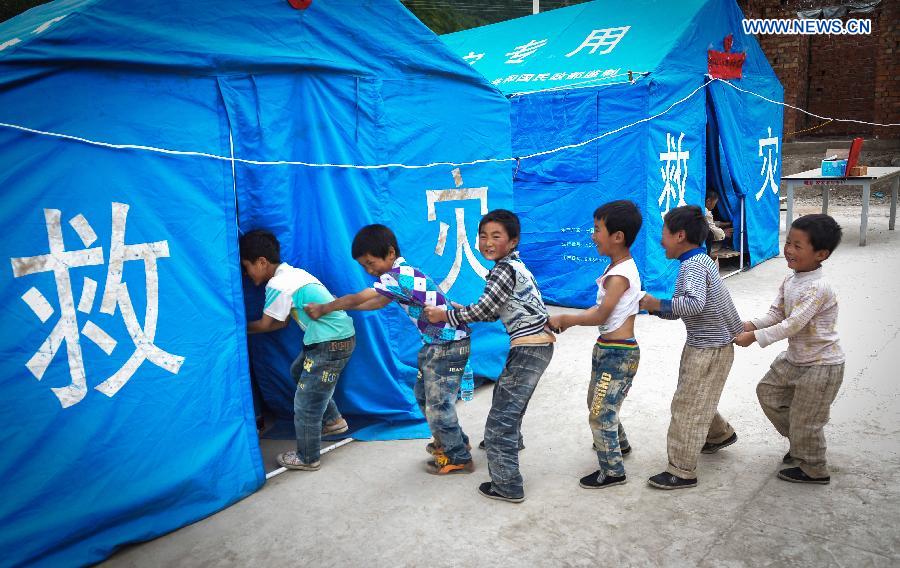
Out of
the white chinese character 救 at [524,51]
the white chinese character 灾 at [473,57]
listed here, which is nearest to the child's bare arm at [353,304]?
the white chinese character 救 at [524,51]

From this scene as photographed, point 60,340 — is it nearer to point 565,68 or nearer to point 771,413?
point 771,413

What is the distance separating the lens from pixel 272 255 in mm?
3559

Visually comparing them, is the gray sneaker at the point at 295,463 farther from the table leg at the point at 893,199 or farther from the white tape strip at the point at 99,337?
the table leg at the point at 893,199

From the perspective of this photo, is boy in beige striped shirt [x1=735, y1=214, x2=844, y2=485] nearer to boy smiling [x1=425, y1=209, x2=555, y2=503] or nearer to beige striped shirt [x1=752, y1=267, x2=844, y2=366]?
beige striped shirt [x1=752, y1=267, x2=844, y2=366]

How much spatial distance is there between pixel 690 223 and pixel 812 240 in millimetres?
507

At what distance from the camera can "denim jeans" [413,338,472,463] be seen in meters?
3.35

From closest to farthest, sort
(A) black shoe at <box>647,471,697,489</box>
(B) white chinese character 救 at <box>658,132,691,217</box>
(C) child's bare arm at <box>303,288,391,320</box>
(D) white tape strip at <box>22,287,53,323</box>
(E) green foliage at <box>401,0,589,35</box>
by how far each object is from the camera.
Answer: (D) white tape strip at <box>22,287,53,323</box>
(A) black shoe at <box>647,471,697,489</box>
(C) child's bare arm at <box>303,288,391,320</box>
(B) white chinese character 救 at <box>658,132,691,217</box>
(E) green foliage at <box>401,0,589,35</box>

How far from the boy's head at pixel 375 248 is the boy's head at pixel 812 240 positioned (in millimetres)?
1744

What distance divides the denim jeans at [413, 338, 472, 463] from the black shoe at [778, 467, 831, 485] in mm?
1485

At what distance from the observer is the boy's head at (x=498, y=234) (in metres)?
3.12

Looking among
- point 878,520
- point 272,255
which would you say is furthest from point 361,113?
point 878,520

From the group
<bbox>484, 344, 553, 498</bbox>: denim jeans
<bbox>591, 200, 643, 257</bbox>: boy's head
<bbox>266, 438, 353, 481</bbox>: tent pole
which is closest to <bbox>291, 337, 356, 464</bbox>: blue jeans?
<bbox>266, 438, 353, 481</bbox>: tent pole

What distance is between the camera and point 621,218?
10.0 ft

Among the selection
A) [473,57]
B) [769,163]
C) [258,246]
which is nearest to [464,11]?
[473,57]
